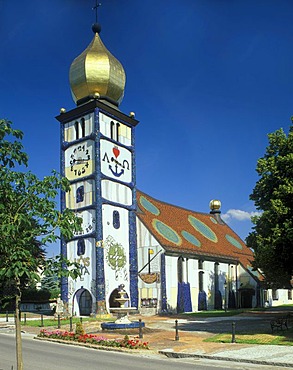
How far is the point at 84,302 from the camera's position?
36.4 meters

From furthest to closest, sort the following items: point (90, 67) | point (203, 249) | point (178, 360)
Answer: point (203, 249) → point (90, 67) → point (178, 360)

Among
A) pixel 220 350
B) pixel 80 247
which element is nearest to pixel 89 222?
pixel 80 247

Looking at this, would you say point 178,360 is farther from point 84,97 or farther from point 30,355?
point 84,97

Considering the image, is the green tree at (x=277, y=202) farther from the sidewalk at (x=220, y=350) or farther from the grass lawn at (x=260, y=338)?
the sidewalk at (x=220, y=350)

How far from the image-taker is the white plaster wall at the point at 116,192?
37062 millimetres

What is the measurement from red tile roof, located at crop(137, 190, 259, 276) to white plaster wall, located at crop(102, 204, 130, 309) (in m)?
1.90

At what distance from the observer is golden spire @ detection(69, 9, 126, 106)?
125 feet

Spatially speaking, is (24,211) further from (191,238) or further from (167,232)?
(191,238)

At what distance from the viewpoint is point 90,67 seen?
1499 inches

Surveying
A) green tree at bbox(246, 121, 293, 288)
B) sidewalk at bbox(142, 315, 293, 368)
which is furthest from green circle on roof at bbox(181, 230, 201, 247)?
sidewalk at bbox(142, 315, 293, 368)

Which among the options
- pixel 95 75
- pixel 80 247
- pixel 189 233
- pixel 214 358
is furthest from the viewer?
pixel 189 233

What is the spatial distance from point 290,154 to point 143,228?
19.0m

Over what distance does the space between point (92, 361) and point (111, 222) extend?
73.4 feet

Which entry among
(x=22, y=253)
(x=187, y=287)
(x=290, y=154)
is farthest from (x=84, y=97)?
(x=22, y=253)
